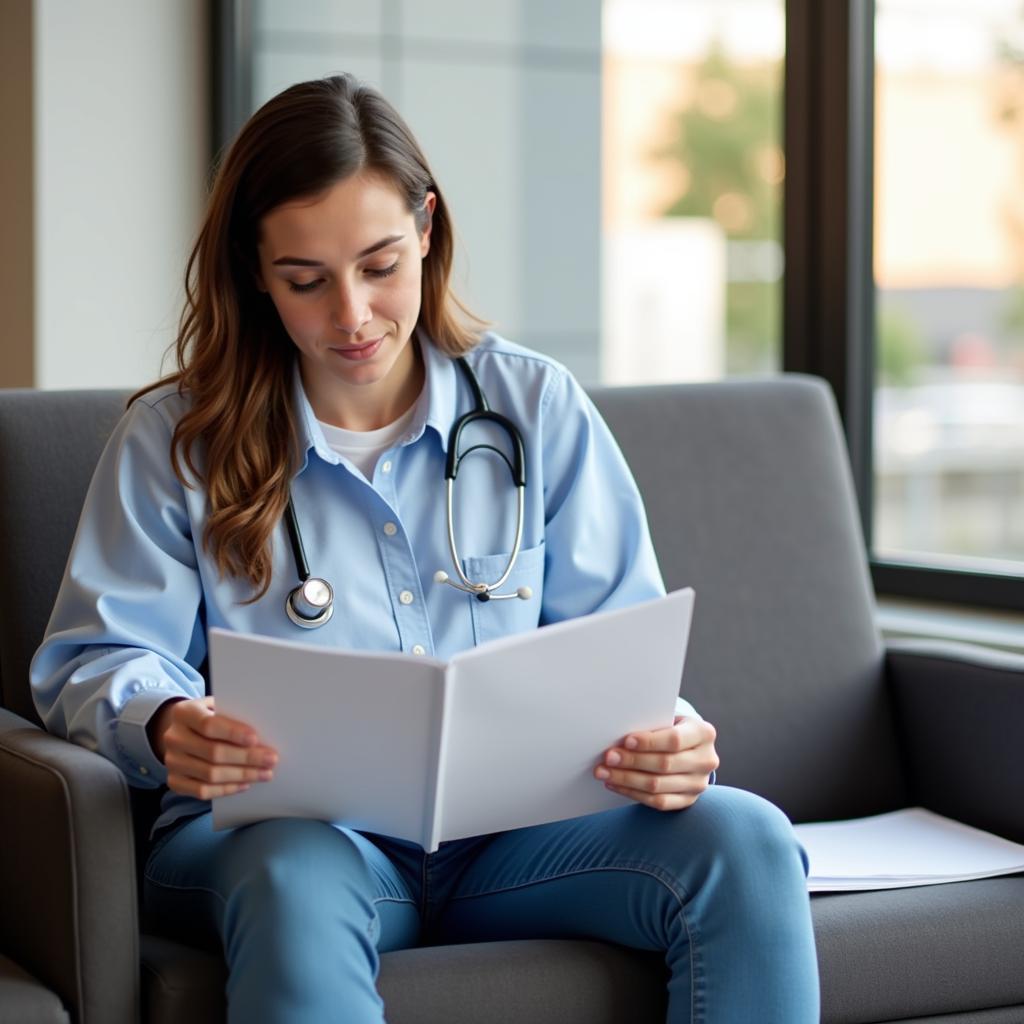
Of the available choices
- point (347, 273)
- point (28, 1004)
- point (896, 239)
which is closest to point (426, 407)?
point (347, 273)

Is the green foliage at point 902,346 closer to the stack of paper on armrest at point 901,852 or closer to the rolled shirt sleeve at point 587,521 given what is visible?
the stack of paper on armrest at point 901,852

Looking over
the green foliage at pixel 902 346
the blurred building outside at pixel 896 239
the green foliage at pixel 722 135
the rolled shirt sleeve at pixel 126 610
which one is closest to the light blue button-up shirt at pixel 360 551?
the rolled shirt sleeve at pixel 126 610

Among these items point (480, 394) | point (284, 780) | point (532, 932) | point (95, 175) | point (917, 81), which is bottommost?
point (532, 932)

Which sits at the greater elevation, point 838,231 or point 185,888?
point 838,231

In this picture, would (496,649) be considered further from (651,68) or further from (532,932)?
(651,68)

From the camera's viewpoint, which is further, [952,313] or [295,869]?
[952,313]

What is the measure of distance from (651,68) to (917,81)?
5.84 m

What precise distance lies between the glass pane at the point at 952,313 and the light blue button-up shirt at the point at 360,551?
5.08 m

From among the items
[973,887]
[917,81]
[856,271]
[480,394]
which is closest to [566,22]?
[856,271]

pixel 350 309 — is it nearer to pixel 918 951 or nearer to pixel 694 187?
pixel 918 951

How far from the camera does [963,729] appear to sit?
1822 millimetres

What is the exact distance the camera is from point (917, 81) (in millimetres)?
9172

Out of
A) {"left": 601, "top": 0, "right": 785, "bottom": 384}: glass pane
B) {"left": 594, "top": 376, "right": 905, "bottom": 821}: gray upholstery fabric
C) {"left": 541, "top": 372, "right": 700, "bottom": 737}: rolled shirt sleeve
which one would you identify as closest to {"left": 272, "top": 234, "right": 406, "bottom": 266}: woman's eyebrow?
{"left": 541, "top": 372, "right": 700, "bottom": 737}: rolled shirt sleeve

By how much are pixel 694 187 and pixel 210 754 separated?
15028 millimetres
